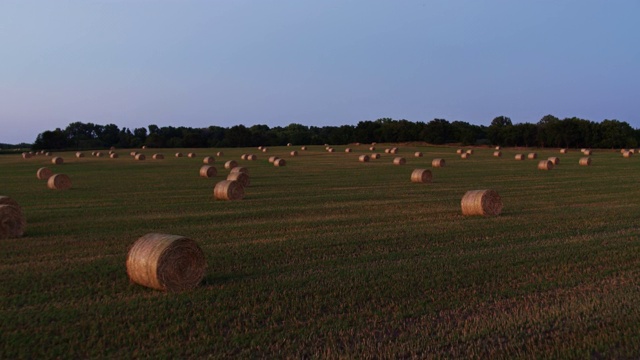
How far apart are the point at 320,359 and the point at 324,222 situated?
933 centimetres

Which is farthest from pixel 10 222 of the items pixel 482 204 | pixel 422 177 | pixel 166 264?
pixel 422 177

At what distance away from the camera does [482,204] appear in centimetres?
1681

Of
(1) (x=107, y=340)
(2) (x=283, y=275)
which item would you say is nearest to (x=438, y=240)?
(2) (x=283, y=275)

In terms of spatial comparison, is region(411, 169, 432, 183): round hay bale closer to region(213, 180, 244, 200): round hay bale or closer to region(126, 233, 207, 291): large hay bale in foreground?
region(213, 180, 244, 200): round hay bale

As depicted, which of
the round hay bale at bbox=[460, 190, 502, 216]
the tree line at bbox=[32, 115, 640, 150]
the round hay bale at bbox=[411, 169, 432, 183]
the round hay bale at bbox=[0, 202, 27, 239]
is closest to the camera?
the round hay bale at bbox=[0, 202, 27, 239]

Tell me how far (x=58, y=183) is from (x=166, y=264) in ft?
64.7

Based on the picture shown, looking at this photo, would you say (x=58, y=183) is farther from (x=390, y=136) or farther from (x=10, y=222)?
(x=390, y=136)

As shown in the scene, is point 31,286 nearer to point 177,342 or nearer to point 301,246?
point 177,342

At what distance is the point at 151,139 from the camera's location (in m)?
107

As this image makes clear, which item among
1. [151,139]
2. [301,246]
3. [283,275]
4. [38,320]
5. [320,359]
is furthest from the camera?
[151,139]

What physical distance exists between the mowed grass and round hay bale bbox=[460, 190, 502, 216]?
43 cm

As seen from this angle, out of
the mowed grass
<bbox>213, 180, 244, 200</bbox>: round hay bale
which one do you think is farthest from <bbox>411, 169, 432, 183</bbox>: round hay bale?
<bbox>213, 180, 244, 200</bbox>: round hay bale

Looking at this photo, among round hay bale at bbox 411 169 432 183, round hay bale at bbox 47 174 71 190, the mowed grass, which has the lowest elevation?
the mowed grass

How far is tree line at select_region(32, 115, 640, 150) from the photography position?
86125 millimetres
